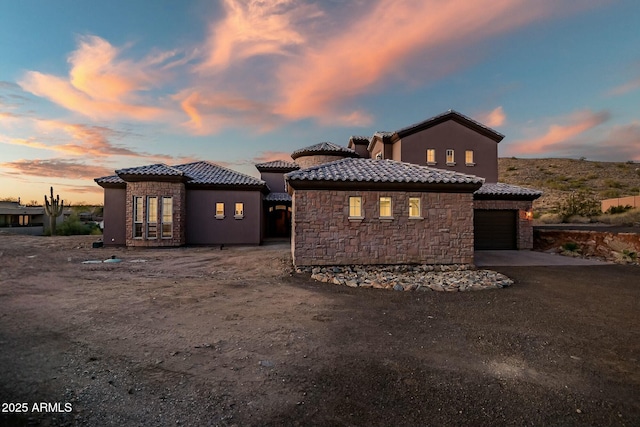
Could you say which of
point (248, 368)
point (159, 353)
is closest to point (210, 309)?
point (159, 353)

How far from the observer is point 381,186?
36.9ft

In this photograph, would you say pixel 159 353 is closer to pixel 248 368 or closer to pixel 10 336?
pixel 248 368

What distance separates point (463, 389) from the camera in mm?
3652

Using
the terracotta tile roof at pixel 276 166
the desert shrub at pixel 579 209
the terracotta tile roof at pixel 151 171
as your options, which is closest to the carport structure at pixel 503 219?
the terracotta tile roof at pixel 276 166

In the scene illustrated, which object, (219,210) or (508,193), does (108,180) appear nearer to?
(219,210)

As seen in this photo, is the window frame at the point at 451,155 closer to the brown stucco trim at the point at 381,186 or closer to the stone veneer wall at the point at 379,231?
the brown stucco trim at the point at 381,186

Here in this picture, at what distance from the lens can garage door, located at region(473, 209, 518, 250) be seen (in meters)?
16.9

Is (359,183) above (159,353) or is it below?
above

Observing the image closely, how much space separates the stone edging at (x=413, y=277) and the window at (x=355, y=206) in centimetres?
195

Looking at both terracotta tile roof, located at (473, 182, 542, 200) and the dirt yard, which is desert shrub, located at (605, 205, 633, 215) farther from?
the dirt yard

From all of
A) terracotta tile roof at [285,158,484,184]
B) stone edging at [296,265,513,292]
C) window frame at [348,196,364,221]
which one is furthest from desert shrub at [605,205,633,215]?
window frame at [348,196,364,221]

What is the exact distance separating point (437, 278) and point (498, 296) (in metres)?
2.07

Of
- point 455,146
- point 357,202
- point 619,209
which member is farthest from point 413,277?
point 619,209

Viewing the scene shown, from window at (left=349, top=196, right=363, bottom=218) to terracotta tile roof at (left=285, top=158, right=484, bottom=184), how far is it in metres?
0.80
